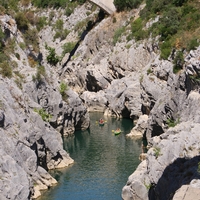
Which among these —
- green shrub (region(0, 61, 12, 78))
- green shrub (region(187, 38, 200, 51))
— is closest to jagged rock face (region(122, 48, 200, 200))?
green shrub (region(187, 38, 200, 51))

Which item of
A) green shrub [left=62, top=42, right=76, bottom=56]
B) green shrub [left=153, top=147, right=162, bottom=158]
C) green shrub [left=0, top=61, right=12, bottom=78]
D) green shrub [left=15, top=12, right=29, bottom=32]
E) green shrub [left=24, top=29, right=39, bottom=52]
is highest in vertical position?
green shrub [left=153, top=147, right=162, bottom=158]

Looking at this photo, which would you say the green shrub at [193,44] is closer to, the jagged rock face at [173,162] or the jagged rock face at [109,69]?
the jagged rock face at [173,162]

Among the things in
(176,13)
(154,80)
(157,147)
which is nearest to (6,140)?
(157,147)

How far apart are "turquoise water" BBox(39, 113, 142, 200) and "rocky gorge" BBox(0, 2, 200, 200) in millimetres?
1319

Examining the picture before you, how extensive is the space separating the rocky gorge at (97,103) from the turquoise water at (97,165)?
1.32m

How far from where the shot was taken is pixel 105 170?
4481 centimetres

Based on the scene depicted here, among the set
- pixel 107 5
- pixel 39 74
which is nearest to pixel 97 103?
pixel 107 5

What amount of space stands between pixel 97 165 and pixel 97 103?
27.7 meters

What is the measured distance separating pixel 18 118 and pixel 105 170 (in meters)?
9.37

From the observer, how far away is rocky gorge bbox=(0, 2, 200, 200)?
1315 inches

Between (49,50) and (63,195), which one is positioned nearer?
(63,195)

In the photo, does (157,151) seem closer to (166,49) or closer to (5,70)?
(5,70)

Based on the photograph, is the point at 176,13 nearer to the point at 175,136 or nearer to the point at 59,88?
the point at 59,88

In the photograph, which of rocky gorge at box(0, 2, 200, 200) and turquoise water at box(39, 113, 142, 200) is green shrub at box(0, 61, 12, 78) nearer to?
rocky gorge at box(0, 2, 200, 200)
